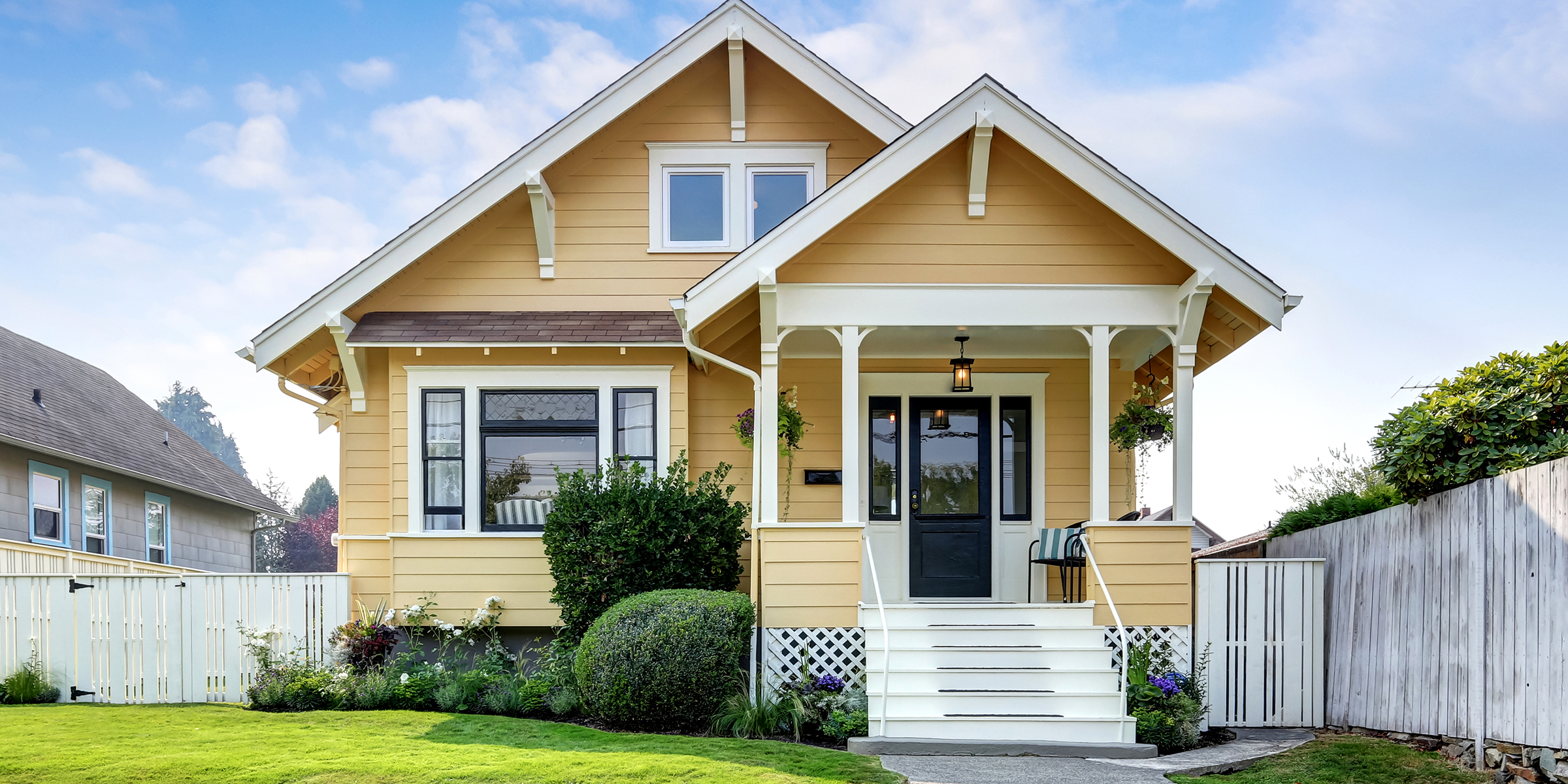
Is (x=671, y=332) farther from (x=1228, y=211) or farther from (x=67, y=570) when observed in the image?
(x=67, y=570)

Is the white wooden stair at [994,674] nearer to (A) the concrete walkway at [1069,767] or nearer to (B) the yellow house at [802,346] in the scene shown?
(B) the yellow house at [802,346]

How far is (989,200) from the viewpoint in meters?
8.96

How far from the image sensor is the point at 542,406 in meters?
10.3

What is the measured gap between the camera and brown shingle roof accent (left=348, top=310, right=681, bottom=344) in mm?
9984

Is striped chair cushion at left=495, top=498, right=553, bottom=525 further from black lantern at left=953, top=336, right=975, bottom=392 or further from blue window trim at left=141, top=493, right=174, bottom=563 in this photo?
blue window trim at left=141, top=493, right=174, bottom=563

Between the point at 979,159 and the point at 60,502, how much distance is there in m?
14.6

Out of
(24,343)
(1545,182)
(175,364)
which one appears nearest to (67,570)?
(24,343)

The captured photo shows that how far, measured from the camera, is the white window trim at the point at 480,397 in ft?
33.1

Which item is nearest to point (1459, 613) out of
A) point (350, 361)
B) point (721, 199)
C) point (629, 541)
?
point (629, 541)

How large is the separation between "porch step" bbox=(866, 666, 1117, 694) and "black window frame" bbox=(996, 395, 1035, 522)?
2.56 meters

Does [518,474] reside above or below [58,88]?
below

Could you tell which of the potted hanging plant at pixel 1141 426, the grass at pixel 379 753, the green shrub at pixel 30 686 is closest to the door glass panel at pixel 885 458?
the potted hanging plant at pixel 1141 426

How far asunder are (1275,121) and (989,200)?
616 centimetres

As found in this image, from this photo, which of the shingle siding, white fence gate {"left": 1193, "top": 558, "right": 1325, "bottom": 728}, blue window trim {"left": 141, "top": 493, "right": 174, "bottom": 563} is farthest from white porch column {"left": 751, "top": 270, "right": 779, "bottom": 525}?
blue window trim {"left": 141, "top": 493, "right": 174, "bottom": 563}
